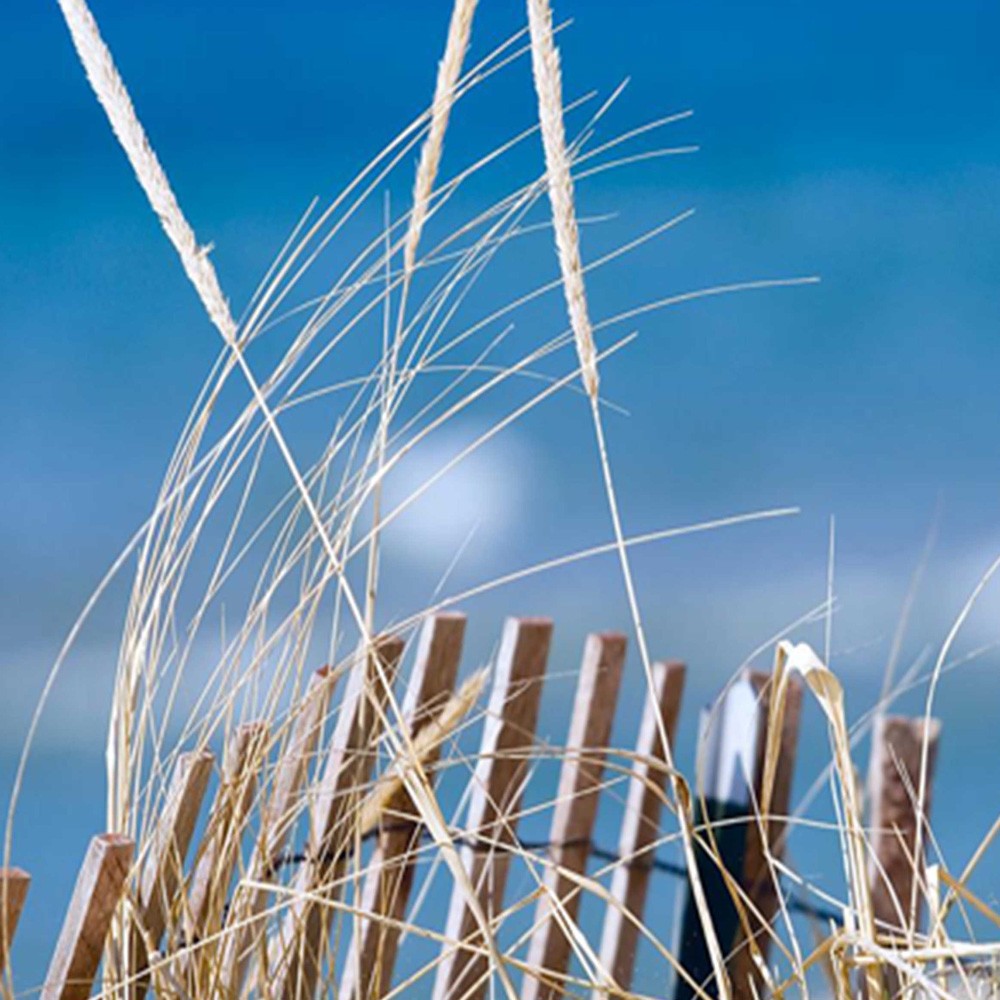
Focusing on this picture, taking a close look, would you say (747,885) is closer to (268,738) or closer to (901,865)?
(901,865)

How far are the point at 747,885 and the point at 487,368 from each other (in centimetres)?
163

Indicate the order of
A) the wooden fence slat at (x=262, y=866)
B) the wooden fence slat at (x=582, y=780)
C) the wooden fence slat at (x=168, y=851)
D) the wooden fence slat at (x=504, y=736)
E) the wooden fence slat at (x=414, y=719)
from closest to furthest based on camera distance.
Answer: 1. the wooden fence slat at (x=262, y=866)
2. the wooden fence slat at (x=168, y=851)
3. the wooden fence slat at (x=414, y=719)
4. the wooden fence slat at (x=504, y=736)
5. the wooden fence slat at (x=582, y=780)

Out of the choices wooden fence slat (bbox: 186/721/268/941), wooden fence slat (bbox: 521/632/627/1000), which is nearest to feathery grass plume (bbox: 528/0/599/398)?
wooden fence slat (bbox: 186/721/268/941)

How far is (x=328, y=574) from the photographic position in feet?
3.96

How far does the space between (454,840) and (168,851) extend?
300 millimetres

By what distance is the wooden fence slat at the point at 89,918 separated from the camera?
4.38ft

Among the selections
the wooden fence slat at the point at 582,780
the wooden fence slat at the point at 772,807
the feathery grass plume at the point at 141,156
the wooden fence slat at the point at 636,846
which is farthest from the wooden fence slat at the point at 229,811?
the wooden fence slat at the point at 772,807

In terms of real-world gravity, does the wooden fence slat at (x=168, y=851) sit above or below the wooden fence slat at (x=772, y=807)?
below

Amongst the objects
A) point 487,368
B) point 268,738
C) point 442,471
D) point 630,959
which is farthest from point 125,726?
point 630,959

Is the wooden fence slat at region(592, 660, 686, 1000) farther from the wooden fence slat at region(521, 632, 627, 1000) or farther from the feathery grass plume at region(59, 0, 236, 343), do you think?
the feathery grass plume at region(59, 0, 236, 343)

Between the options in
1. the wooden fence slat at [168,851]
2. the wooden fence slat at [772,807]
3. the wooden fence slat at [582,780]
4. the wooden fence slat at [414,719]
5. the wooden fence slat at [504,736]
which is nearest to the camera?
the wooden fence slat at [168,851]

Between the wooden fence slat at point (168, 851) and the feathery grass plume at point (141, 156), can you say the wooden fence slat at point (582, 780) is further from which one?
the feathery grass plume at point (141, 156)

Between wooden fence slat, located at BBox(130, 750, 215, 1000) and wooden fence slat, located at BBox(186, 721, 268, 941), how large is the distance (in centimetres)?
3

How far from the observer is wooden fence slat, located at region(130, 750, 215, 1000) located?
1.30 metres
